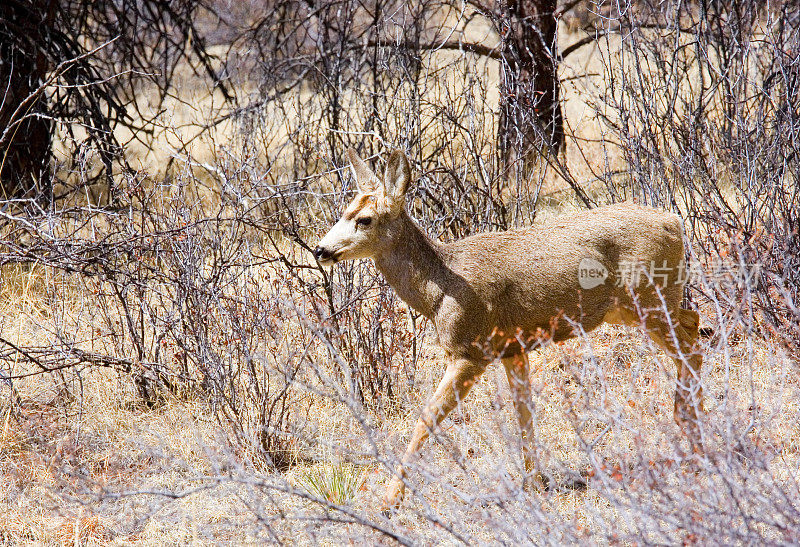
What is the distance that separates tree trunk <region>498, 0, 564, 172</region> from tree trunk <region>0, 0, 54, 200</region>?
14.3 feet

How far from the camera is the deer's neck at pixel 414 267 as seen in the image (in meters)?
5.04

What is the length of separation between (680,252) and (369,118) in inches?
134

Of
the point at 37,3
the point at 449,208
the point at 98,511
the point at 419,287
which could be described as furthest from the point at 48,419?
the point at 37,3

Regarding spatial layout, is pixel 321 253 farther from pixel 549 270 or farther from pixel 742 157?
pixel 742 157

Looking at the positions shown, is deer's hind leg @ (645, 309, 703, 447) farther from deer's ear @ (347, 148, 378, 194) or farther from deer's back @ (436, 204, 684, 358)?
deer's ear @ (347, 148, 378, 194)

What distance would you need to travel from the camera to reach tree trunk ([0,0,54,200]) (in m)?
8.95

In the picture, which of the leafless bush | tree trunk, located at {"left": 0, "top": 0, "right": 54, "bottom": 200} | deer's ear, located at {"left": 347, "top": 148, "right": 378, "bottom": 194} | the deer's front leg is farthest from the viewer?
tree trunk, located at {"left": 0, "top": 0, "right": 54, "bottom": 200}

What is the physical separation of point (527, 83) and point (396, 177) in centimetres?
253

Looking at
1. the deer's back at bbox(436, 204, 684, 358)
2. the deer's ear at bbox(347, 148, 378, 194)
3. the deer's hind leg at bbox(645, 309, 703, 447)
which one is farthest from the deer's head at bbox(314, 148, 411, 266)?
the deer's hind leg at bbox(645, 309, 703, 447)

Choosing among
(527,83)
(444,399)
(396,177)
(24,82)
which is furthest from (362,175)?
(24,82)

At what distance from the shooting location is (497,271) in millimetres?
5086

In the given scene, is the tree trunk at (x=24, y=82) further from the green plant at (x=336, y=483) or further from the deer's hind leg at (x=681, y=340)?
the deer's hind leg at (x=681, y=340)

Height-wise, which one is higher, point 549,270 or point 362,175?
point 362,175

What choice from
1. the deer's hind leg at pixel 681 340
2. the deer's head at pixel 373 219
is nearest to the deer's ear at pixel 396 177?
the deer's head at pixel 373 219
